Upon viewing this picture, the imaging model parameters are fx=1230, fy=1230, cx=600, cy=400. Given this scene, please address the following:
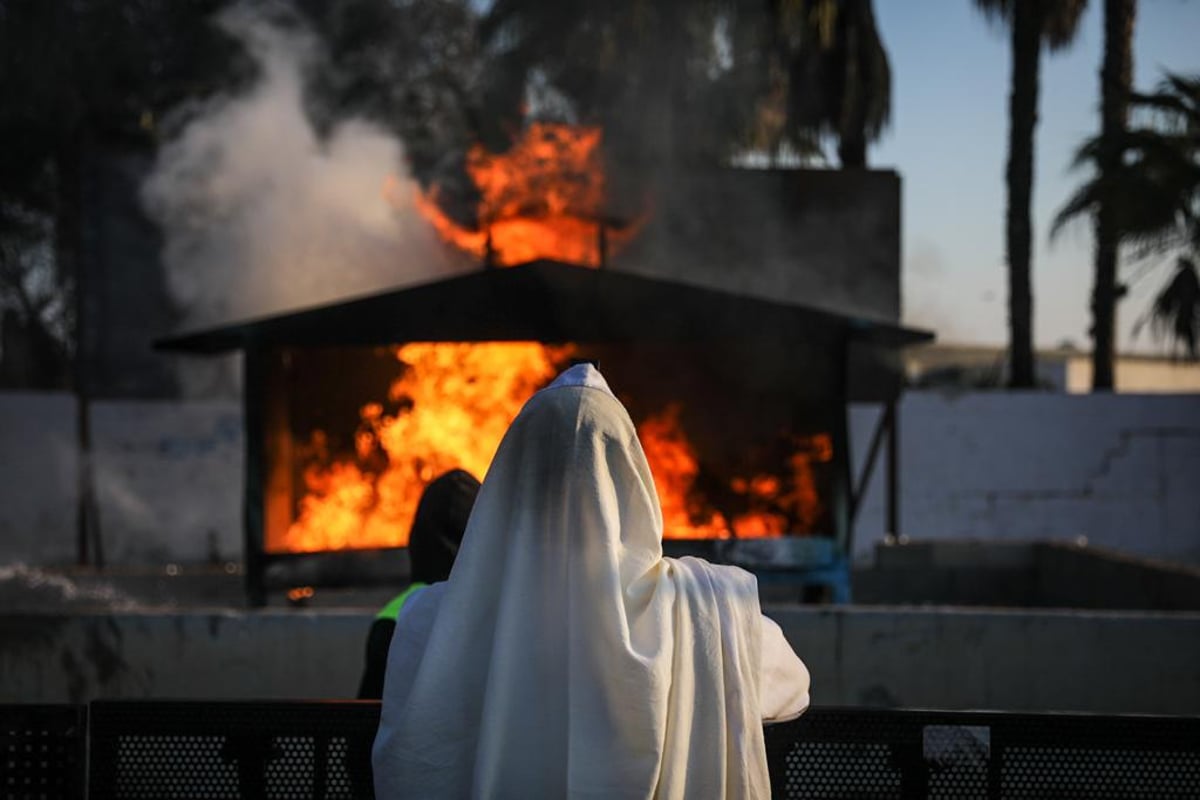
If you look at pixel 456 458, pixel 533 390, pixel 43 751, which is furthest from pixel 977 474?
pixel 43 751

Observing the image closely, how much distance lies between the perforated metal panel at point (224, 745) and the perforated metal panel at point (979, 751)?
96cm

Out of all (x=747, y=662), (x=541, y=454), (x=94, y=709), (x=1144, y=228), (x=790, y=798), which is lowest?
(x=790, y=798)

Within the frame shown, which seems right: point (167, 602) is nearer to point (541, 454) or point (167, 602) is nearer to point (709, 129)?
point (541, 454)

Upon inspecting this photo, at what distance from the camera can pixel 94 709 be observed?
281cm

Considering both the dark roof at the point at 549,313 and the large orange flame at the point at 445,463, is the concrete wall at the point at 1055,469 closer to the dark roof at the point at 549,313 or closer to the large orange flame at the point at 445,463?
the large orange flame at the point at 445,463

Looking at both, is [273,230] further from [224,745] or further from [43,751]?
[224,745]

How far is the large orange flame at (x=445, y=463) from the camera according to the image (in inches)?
344

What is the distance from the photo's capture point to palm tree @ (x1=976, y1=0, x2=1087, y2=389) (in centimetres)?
1717

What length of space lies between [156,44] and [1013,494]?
1319cm

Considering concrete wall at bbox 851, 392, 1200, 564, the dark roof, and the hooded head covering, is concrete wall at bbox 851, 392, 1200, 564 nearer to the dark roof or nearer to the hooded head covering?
the dark roof

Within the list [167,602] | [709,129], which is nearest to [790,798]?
[167,602]

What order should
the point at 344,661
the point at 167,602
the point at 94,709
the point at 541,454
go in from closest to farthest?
the point at 541,454 < the point at 94,709 < the point at 344,661 < the point at 167,602

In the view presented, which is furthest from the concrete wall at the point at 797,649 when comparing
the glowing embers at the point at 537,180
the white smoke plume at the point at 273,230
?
the white smoke plume at the point at 273,230

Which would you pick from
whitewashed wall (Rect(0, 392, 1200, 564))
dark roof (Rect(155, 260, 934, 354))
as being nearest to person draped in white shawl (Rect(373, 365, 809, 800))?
dark roof (Rect(155, 260, 934, 354))
